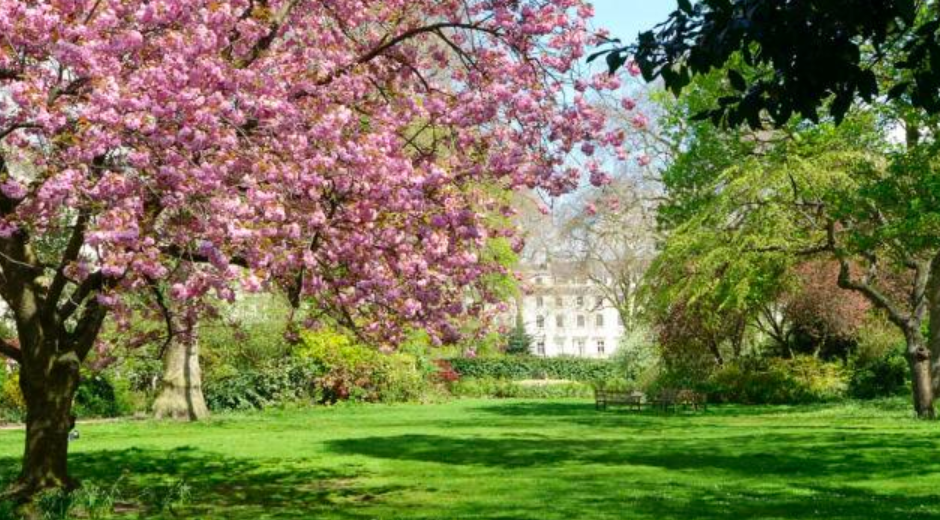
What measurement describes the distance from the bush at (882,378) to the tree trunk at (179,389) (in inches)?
875

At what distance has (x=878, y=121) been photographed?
26875 mm

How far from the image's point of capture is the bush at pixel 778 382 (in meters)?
35.6

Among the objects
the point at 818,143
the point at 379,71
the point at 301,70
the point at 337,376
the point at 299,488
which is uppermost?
the point at 818,143

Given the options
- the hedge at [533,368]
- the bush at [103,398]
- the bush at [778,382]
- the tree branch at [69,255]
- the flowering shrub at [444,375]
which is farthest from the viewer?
the hedge at [533,368]

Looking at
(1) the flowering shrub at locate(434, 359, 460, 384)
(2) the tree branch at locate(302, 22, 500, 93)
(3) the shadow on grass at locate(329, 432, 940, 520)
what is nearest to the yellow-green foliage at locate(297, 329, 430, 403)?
(1) the flowering shrub at locate(434, 359, 460, 384)

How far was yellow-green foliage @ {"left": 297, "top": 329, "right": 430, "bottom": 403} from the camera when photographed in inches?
1521

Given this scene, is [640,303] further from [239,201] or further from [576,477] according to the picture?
[239,201]

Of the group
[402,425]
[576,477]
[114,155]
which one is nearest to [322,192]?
[114,155]

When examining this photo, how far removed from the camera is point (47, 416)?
1266 cm

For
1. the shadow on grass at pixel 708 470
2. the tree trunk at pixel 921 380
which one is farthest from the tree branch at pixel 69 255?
the tree trunk at pixel 921 380

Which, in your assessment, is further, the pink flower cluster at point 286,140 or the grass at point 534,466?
the grass at point 534,466

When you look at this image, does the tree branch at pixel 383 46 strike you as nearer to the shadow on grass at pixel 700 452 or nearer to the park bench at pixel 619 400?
the shadow on grass at pixel 700 452

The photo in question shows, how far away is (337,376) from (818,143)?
66.7ft

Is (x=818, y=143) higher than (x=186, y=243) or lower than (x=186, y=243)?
higher
